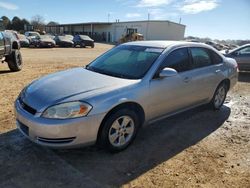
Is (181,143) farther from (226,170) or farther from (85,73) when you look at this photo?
(85,73)

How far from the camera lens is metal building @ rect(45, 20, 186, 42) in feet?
168

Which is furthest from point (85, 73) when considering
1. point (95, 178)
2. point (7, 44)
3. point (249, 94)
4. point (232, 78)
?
point (7, 44)

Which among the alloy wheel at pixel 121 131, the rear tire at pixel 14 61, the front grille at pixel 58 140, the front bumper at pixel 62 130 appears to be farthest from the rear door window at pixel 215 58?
the rear tire at pixel 14 61

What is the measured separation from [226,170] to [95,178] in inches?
69.1

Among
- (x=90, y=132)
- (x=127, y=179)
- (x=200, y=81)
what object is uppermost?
(x=200, y=81)

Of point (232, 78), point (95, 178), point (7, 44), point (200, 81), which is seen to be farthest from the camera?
point (7, 44)

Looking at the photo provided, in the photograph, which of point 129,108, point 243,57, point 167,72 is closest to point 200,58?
point 167,72

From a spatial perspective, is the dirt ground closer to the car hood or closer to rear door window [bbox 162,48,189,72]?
the car hood

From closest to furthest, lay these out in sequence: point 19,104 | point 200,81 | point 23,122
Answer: point 23,122 → point 19,104 → point 200,81

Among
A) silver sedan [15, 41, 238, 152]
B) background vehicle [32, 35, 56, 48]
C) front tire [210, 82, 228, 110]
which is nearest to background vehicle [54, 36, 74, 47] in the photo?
background vehicle [32, 35, 56, 48]

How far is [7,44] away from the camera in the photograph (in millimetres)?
10023

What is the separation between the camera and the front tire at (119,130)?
360 cm

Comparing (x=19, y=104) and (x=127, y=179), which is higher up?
(x=19, y=104)

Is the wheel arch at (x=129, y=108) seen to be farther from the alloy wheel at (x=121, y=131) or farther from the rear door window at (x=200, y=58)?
the rear door window at (x=200, y=58)
